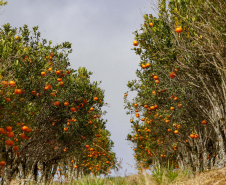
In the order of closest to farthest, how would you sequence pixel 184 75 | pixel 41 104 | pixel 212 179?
pixel 212 179, pixel 184 75, pixel 41 104

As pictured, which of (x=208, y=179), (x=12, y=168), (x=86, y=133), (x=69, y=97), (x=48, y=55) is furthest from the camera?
(x=86, y=133)

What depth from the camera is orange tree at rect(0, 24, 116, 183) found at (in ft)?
29.4

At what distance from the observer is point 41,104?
11797 mm

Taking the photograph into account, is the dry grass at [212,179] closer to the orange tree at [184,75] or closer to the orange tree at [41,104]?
the orange tree at [184,75]

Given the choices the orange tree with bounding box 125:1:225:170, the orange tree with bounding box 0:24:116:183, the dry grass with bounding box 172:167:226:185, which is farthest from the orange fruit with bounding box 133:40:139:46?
the dry grass with bounding box 172:167:226:185

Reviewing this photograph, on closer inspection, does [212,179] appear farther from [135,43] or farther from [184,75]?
[135,43]

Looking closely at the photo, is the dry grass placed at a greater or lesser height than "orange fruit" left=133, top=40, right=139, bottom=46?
lesser

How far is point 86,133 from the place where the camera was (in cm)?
1655

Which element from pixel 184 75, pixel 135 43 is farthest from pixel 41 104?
pixel 184 75

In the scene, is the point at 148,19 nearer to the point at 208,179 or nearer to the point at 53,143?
the point at 208,179

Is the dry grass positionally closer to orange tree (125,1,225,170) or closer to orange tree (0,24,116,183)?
orange tree (125,1,225,170)

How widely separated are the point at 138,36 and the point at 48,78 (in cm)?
495

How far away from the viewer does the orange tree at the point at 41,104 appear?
896 centimetres

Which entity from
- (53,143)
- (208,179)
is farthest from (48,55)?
(208,179)
